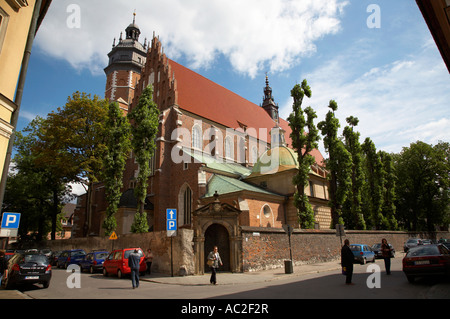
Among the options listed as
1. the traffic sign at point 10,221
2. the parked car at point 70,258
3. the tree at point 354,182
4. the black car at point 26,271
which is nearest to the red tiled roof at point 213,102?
the tree at point 354,182

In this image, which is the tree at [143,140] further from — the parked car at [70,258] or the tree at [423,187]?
the tree at [423,187]

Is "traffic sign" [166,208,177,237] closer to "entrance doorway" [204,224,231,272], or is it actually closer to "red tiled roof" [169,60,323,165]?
"entrance doorway" [204,224,231,272]

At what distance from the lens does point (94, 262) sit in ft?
57.2

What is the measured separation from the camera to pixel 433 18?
8.46m

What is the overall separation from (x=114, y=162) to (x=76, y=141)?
6275 mm

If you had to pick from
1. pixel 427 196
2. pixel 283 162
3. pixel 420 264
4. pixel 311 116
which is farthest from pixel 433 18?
pixel 427 196

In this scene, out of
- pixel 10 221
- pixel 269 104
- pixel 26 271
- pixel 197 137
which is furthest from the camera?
pixel 269 104

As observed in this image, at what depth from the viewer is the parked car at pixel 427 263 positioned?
9.58 metres

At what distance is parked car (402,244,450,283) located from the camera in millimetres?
9578

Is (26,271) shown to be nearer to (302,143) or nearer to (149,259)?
(149,259)

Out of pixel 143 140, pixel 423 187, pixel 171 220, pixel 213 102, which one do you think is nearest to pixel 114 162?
pixel 143 140

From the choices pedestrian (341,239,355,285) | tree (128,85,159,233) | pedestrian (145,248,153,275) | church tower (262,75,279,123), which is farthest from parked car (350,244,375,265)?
church tower (262,75,279,123)

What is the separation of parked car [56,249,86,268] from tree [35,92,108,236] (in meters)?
5.80

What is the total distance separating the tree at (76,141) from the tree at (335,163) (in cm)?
2062
